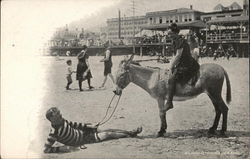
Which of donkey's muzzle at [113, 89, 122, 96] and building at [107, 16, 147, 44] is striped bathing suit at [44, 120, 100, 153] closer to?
donkey's muzzle at [113, 89, 122, 96]

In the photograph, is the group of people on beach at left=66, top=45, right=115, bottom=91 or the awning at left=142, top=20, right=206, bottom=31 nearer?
the awning at left=142, top=20, right=206, bottom=31

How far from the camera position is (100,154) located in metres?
3.55

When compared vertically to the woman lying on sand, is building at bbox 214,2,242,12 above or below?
above

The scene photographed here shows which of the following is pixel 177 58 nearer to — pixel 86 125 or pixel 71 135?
pixel 86 125

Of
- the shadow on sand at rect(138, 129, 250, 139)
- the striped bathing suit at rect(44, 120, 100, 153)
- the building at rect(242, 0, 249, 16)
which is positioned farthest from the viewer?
the striped bathing suit at rect(44, 120, 100, 153)

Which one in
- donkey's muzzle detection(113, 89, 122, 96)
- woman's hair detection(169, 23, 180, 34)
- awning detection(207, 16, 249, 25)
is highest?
awning detection(207, 16, 249, 25)

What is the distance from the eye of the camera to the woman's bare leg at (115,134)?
358 centimetres

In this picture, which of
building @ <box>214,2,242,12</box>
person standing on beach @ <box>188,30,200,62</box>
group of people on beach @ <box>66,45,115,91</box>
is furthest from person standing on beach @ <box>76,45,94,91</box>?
building @ <box>214,2,242,12</box>

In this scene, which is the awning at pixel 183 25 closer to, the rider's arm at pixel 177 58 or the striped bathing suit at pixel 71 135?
the rider's arm at pixel 177 58

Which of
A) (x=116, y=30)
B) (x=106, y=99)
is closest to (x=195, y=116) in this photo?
(x=106, y=99)

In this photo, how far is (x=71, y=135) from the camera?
3621mm

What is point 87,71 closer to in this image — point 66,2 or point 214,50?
point 66,2

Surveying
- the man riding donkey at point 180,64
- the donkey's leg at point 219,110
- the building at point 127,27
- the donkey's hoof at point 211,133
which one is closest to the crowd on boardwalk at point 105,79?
the man riding donkey at point 180,64

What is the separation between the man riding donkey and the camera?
11.3 feet
